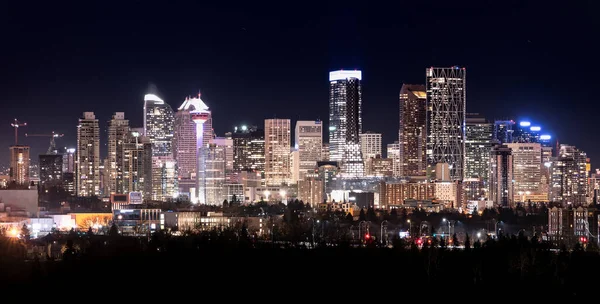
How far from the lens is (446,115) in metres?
113

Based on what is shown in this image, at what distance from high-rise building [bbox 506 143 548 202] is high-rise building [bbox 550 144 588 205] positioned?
4.69 feet

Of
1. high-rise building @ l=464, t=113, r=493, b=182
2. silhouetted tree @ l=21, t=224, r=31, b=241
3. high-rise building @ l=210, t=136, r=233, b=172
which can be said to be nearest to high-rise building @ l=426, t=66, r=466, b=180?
high-rise building @ l=464, t=113, r=493, b=182

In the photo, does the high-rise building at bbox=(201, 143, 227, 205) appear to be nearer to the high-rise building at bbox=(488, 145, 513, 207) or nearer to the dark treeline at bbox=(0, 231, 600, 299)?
the high-rise building at bbox=(488, 145, 513, 207)

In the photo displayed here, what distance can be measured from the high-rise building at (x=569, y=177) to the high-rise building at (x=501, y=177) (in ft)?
17.2

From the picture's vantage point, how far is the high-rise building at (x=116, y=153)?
98.2 meters

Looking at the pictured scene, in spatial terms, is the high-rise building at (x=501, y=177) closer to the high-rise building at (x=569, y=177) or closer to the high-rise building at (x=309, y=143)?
the high-rise building at (x=569, y=177)

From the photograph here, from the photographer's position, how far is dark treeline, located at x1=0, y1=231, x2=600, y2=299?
3559cm

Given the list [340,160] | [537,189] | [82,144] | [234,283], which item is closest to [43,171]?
[82,144]

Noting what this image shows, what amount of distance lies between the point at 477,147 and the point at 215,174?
2806 cm

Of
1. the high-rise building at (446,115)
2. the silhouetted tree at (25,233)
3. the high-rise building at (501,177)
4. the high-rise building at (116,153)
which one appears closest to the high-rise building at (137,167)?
the high-rise building at (116,153)

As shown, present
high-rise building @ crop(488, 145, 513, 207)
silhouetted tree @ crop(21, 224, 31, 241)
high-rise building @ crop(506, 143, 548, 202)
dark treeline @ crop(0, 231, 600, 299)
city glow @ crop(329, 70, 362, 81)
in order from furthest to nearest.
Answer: city glow @ crop(329, 70, 362, 81) < high-rise building @ crop(506, 143, 548, 202) < high-rise building @ crop(488, 145, 513, 207) < silhouetted tree @ crop(21, 224, 31, 241) < dark treeline @ crop(0, 231, 600, 299)

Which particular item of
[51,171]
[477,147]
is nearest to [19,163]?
[51,171]

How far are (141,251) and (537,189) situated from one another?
7335 centimetres

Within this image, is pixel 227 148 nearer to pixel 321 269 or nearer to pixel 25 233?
pixel 25 233
